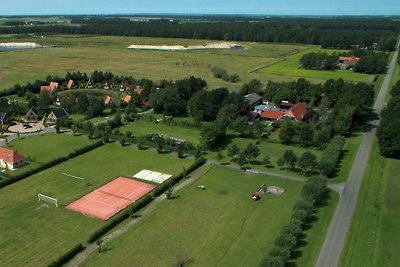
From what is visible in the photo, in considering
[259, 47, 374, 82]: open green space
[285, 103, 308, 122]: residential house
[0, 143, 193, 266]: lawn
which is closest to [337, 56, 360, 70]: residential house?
[259, 47, 374, 82]: open green space

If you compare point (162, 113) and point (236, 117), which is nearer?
point (236, 117)

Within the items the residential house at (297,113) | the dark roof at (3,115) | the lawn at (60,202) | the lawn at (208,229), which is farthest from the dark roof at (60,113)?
the residential house at (297,113)

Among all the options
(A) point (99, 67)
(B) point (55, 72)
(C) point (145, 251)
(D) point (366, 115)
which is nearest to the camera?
(C) point (145, 251)

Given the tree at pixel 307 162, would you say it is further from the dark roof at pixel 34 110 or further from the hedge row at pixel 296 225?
the dark roof at pixel 34 110

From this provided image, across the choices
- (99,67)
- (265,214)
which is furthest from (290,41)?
(265,214)

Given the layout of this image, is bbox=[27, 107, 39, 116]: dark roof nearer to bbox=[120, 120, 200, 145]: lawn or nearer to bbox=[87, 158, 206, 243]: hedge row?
bbox=[120, 120, 200, 145]: lawn

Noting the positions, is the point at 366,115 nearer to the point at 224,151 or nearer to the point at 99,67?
the point at 224,151
